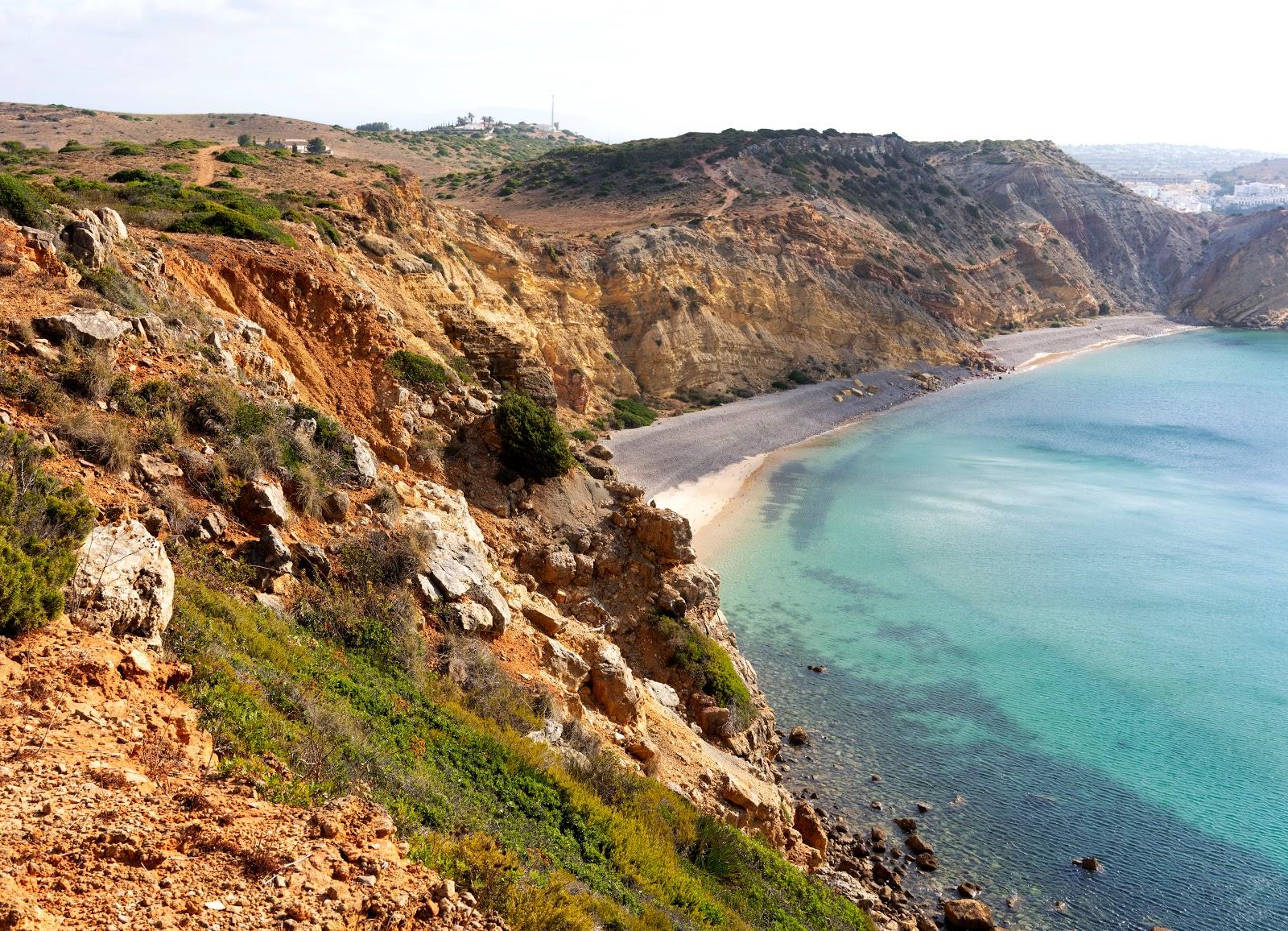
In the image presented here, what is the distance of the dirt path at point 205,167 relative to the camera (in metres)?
29.6

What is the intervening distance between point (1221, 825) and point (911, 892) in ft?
26.2

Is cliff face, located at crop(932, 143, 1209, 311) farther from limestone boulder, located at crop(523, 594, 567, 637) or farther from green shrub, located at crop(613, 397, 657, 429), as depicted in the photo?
limestone boulder, located at crop(523, 594, 567, 637)

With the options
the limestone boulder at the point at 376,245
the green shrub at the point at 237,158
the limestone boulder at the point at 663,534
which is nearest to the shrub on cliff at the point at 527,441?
the limestone boulder at the point at 663,534

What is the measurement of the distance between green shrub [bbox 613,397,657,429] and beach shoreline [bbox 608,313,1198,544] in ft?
2.83

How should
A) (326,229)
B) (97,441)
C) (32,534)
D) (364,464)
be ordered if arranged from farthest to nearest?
1. (326,229)
2. (364,464)
3. (97,441)
4. (32,534)

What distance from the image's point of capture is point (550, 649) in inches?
543

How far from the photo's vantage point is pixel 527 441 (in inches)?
715

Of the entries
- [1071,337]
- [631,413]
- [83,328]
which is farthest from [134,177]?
[1071,337]

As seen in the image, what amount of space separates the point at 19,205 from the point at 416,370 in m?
8.01

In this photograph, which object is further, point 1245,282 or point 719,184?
point 1245,282

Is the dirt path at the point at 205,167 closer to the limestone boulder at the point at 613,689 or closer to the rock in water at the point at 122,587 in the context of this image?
the limestone boulder at the point at 613,689

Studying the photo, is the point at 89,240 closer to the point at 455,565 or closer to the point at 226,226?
the point at 226,226

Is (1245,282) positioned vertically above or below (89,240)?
above

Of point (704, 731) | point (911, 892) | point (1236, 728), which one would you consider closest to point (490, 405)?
point (704, 731)
